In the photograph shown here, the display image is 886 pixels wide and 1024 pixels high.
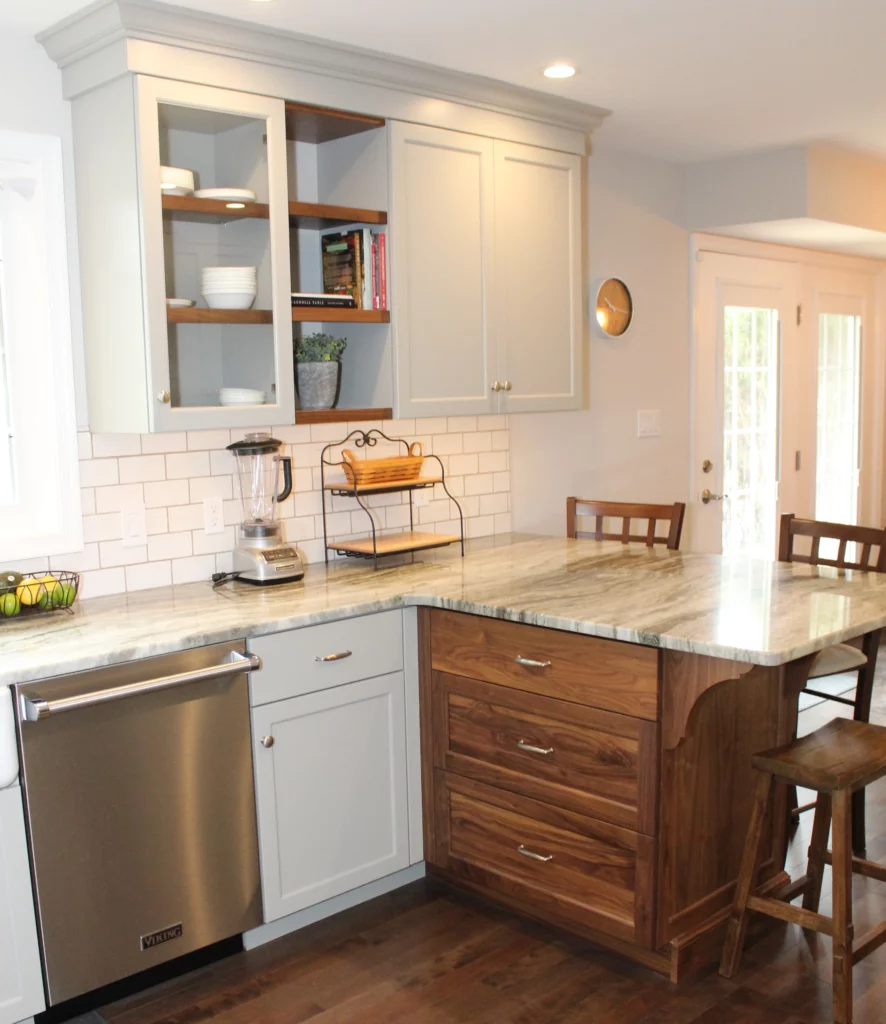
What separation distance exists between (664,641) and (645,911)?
27.1 inches

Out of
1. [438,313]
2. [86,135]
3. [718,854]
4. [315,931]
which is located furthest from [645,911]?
[86,135]

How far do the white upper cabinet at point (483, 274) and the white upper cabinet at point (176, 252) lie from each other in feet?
1.41

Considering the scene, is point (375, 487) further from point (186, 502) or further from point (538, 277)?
point (538, 277)

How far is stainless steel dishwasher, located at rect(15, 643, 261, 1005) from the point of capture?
2293mm

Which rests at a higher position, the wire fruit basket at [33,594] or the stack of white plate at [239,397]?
the stack of white plate at [239,397]

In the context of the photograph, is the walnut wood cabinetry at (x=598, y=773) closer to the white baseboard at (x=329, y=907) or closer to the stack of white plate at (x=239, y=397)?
the white baseboard at (x=329, y=907)

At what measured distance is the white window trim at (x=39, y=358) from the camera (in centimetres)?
285

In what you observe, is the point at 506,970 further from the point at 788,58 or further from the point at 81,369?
the point at 788,58

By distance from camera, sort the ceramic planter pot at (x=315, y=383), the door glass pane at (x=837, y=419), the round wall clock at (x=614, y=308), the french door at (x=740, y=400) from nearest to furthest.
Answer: the ceramic planter pot at (x=315, y=383), the round wall clock at (x=614, y=308), the french door at (x=740, y=400), the door glass pane at (x=837, y=419)

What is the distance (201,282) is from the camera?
2896mm

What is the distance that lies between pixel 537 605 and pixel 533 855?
2.18ft

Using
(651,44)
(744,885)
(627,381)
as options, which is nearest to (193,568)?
(744,885)

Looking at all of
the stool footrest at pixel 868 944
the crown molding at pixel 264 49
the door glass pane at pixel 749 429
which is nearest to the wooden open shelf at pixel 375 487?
the crown molding at pixel 264 49

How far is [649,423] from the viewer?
4656 millimetres
